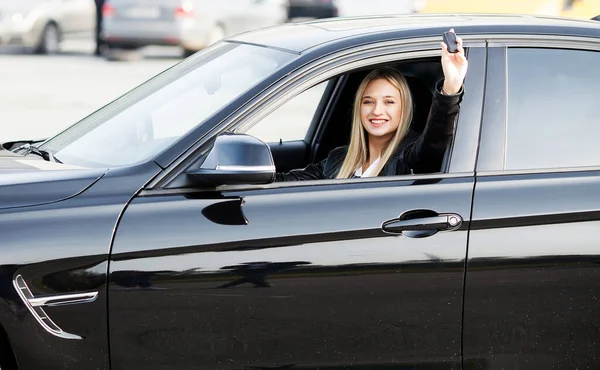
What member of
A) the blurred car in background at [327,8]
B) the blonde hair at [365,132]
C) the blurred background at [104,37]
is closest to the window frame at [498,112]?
the blonde hair at [365,132]

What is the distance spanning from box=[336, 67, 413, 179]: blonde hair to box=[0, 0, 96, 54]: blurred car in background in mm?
17695

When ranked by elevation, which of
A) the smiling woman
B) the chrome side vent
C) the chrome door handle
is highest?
the smiling woman

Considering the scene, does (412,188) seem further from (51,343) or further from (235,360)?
(51,343)

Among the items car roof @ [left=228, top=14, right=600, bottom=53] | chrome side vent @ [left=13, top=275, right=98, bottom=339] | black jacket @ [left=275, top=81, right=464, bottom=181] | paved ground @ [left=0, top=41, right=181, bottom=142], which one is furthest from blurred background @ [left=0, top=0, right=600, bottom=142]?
chrome side vent @ [left=13, top=275, right=98, bottom=339]

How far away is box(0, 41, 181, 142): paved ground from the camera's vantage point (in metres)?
12.7

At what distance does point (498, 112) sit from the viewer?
3736 millimetres

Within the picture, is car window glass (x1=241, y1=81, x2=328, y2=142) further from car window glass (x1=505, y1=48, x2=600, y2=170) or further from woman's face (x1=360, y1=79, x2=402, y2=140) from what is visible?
car window glass (x1=505, y1=48, x2=600, y2=170)

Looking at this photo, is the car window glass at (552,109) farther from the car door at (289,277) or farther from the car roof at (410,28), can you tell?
the car door at (289,277)

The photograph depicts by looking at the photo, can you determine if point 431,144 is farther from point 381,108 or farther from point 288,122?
point 288,122

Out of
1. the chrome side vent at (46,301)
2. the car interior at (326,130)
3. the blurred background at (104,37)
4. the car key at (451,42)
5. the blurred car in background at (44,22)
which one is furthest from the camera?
the blurred car in background at (44,22)

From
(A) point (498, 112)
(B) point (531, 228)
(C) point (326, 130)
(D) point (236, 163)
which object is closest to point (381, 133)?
(A) point (498, 112)

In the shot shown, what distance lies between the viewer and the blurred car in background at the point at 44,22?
20.9 meters

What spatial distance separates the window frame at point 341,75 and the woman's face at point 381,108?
314mm

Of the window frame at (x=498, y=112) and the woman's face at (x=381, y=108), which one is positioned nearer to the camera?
the window frame at (x=498, y=112)
